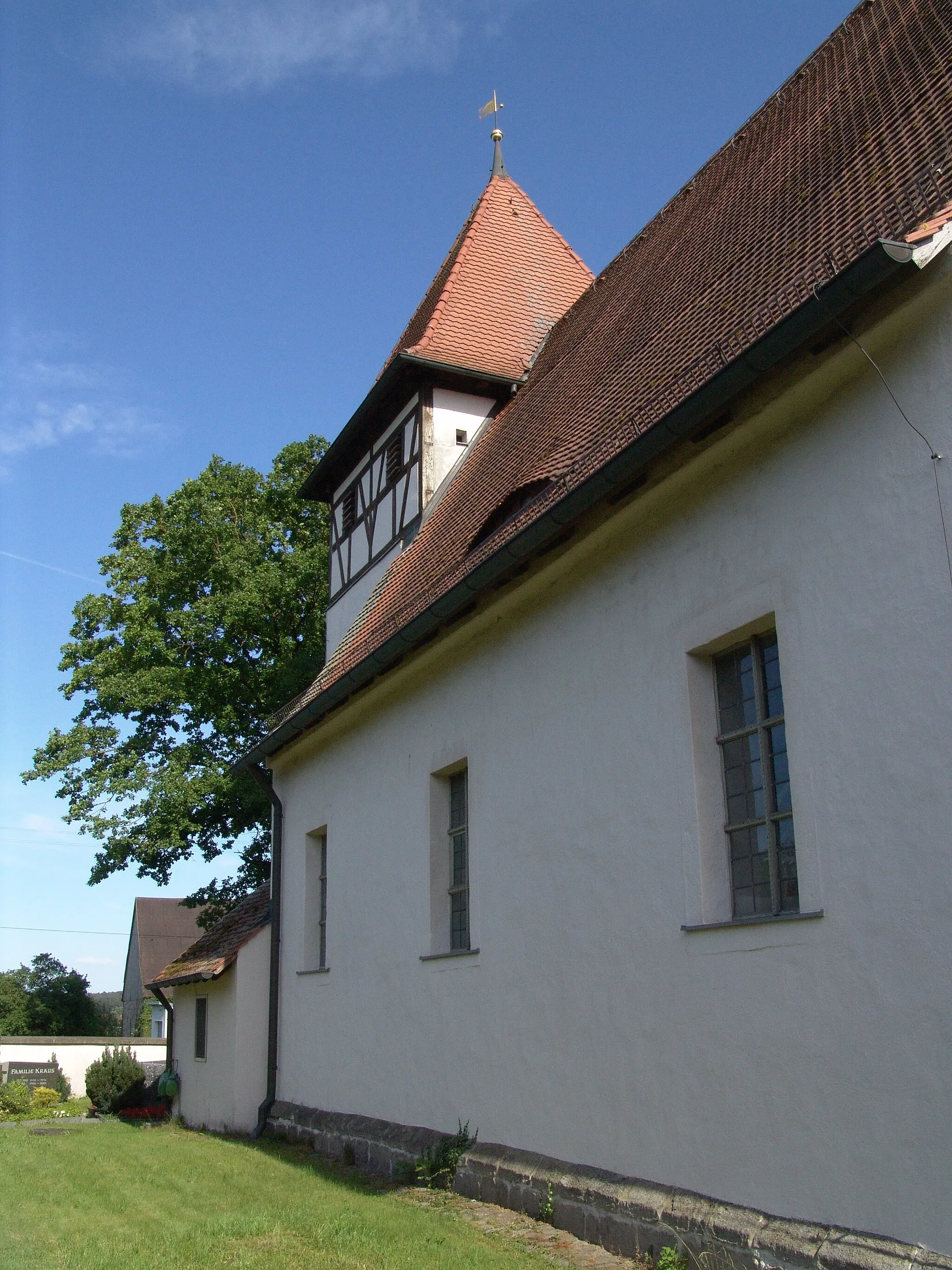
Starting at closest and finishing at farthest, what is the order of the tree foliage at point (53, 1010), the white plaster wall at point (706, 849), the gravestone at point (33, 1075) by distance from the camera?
the white plaster wall at point (706, 849), the gravestone at point (33, 1075), the tree foliage at point (53, 1010)

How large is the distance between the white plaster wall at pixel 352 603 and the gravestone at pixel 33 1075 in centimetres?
1626

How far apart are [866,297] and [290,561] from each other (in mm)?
21286

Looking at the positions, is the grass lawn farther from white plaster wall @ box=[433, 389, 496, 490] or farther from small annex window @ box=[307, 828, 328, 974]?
white plaster wall @ box=[433, 389, 496, 490]

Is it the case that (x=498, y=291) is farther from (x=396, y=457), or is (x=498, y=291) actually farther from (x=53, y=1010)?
(x=53, y=1010)

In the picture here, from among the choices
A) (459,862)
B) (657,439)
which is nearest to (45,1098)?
(459,862)

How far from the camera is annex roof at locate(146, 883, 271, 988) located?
15.5 m

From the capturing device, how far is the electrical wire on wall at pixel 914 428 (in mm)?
5262

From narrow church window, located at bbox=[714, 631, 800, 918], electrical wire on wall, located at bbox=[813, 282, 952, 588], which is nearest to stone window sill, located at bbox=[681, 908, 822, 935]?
narrow church window, located at bbox=[714, 631, 800, 918]

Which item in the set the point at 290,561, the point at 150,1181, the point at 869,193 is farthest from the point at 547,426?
the point at 290,561

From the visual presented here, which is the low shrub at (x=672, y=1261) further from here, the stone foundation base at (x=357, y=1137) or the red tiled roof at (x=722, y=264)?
the red tiled roof at (x=722, y=264)

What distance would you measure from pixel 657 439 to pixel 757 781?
202 cm

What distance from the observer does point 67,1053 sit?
1314 inches

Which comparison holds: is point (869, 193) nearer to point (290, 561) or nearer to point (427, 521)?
point (427, 521)

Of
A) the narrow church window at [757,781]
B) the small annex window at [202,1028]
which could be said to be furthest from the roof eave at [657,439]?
the small annex window at [202,1028]
